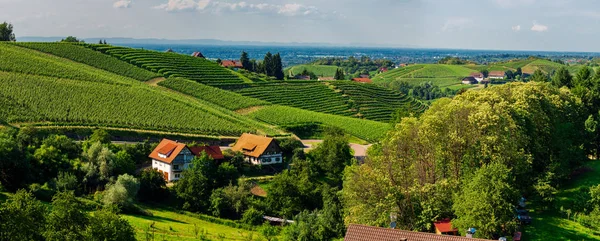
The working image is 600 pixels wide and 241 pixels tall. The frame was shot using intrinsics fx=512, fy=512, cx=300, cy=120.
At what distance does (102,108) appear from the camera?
7600 centimetres

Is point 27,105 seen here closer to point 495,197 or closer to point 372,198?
point 372,198

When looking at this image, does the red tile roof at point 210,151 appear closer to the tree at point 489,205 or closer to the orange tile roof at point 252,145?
the orange tile roof at point 252,145

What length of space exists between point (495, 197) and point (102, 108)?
61376 millimetres

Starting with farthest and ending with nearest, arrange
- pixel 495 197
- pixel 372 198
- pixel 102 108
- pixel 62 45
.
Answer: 1. pixel 62 45
2. pixel 102 108
3. pixel 372 198
4. pixel 495 197

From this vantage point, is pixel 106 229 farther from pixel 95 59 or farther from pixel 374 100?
pixel 374 100

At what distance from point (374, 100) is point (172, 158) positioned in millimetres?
69116

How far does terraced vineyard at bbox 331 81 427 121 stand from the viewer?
363ft

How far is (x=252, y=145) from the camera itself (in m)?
67.5

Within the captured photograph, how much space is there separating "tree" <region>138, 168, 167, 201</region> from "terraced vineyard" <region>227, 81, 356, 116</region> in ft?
175

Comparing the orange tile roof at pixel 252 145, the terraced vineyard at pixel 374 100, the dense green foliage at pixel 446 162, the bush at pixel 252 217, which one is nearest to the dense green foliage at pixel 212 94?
the terraced vineyard at pixel 374 100

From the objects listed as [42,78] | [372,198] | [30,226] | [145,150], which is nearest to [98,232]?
[30,226]

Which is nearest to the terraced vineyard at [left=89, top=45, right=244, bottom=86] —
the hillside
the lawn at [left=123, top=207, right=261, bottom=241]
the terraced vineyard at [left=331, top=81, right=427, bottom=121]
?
the hillside

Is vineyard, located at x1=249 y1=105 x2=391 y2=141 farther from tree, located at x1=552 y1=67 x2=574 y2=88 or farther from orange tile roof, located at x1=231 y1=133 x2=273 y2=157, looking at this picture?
tree, located at x1=552 y1=67 x2=574 y2=88

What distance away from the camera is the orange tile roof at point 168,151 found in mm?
60281
